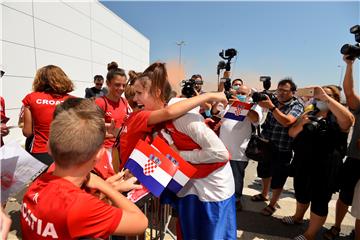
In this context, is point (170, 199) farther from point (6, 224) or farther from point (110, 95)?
point (110, 95)

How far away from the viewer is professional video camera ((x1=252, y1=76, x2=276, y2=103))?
3.17 m

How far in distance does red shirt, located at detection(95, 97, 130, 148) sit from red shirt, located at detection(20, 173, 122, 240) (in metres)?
2.16

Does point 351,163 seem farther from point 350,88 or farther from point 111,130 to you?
point 111,130

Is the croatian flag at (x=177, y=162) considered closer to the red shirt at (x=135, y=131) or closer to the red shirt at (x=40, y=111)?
the red shirt at (x=135, y=131)

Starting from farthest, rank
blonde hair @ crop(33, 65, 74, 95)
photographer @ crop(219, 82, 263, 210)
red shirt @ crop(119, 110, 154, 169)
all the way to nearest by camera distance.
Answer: photographer @ crop(219, 82, 263, 210) < blonde hair @ crop(33, 65, 74, 95) < red shirt @ crop(119, 110, 154, 169)

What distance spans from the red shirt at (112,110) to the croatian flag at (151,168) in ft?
5.83

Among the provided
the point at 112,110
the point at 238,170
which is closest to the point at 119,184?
the point at 112,110

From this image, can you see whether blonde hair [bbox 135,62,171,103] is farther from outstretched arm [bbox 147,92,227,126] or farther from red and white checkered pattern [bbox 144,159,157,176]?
red and white checkered pattern [bbox 144,159,157,176]

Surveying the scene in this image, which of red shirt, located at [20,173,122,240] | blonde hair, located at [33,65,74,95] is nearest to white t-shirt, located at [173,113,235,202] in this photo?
red shirt, located at [20,173,122,240]

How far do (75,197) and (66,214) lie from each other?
0.22ft

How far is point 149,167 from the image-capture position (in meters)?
1.46

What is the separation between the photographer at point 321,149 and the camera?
8.75 ft

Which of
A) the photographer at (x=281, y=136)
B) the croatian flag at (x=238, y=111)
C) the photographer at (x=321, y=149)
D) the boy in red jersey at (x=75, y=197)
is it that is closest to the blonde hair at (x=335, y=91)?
the photographer at (x=321, y=149)

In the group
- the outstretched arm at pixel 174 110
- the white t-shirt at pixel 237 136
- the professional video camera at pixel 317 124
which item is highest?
the outstretched arm at pixel 174 110
